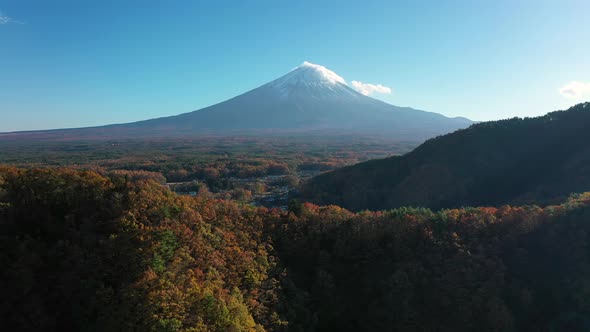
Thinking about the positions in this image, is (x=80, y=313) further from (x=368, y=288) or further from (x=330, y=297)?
(x=368, y=288)

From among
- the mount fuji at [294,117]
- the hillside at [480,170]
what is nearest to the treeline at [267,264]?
the hillside at [480,170]

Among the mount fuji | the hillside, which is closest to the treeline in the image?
the hillside

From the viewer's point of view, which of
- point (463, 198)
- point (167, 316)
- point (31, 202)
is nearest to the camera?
point (167, 316)

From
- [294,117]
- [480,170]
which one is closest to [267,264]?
[480,170]

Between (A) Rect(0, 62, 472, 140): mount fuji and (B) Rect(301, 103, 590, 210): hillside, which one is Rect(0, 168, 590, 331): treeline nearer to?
(B) Rect(301, 103, 590, 210): hillside

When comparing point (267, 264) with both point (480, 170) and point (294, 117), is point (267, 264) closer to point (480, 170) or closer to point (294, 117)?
point (480, 170)

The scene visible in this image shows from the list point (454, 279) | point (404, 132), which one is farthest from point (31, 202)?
point (404, 132)

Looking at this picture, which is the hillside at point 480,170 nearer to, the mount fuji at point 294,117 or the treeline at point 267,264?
the treeline at point 267,264
